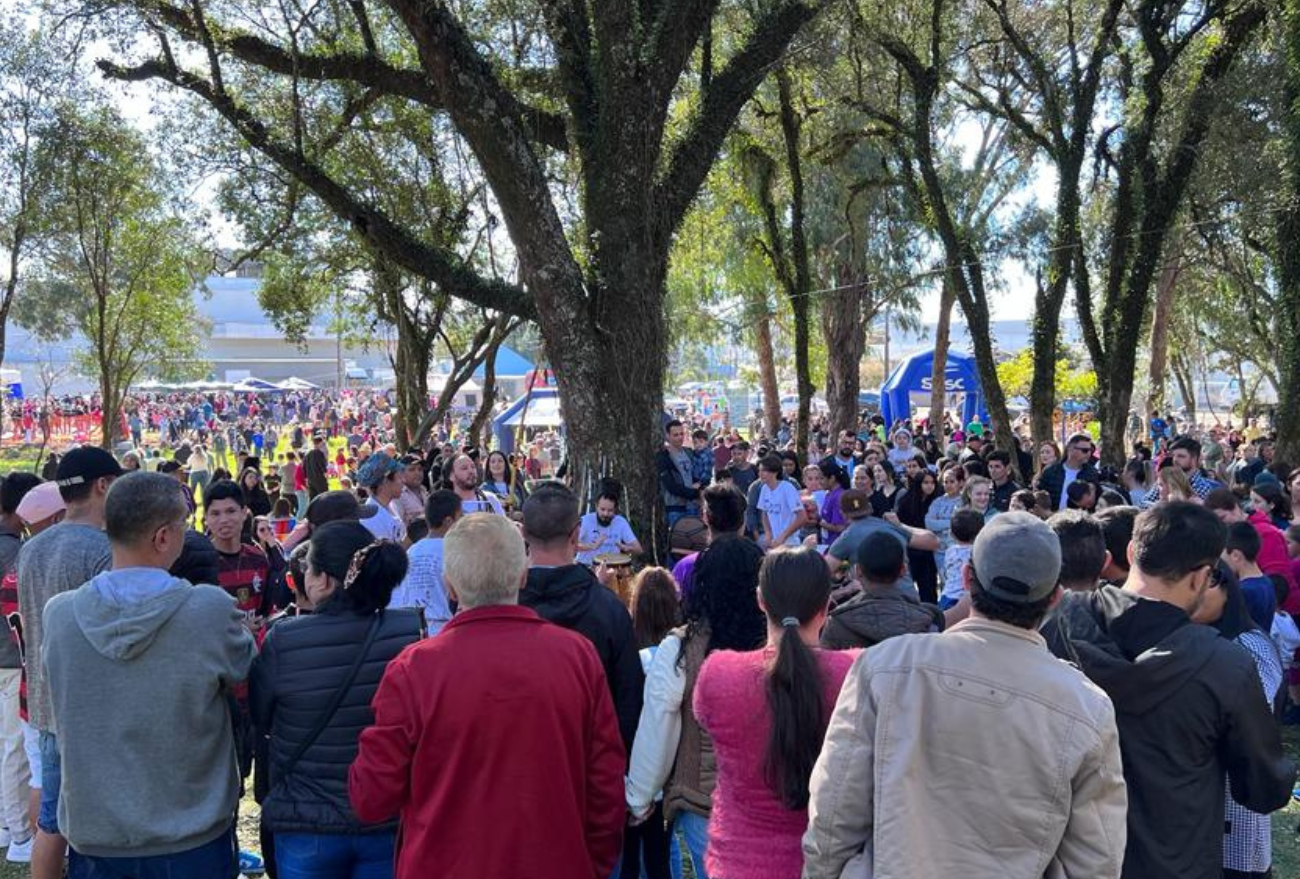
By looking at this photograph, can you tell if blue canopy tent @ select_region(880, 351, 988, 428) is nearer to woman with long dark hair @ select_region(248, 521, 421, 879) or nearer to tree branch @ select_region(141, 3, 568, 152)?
tree branch @ select_region(141, 3, 568, 152)

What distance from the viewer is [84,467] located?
417 cm

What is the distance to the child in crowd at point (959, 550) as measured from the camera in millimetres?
6859

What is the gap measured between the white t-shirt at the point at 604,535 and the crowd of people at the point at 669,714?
4315 millimetres

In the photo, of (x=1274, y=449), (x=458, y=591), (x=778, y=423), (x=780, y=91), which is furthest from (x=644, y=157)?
(x=778, y=423)

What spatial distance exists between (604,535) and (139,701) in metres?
5.32

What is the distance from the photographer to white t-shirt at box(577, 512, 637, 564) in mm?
8344

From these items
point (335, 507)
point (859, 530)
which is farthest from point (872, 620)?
point (335, 507)

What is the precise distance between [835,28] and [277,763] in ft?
48.0

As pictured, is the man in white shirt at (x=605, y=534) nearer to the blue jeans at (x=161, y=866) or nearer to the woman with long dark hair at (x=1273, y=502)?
the woman with long dark hair at (x=1273, y=502)

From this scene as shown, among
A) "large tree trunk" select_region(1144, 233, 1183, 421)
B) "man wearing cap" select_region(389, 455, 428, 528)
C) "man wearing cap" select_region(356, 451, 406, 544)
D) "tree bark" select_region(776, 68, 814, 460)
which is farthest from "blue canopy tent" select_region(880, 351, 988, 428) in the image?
"man wearing cap" select_region(356, 451, 406, 544)

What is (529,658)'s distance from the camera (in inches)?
117

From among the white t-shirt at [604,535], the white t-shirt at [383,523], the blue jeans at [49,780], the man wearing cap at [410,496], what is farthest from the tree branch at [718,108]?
the blue jeans at [49,780]

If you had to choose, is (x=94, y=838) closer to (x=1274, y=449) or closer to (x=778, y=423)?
(x=1274, y=449)

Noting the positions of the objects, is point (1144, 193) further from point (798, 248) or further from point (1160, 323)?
point (1160, 323)
